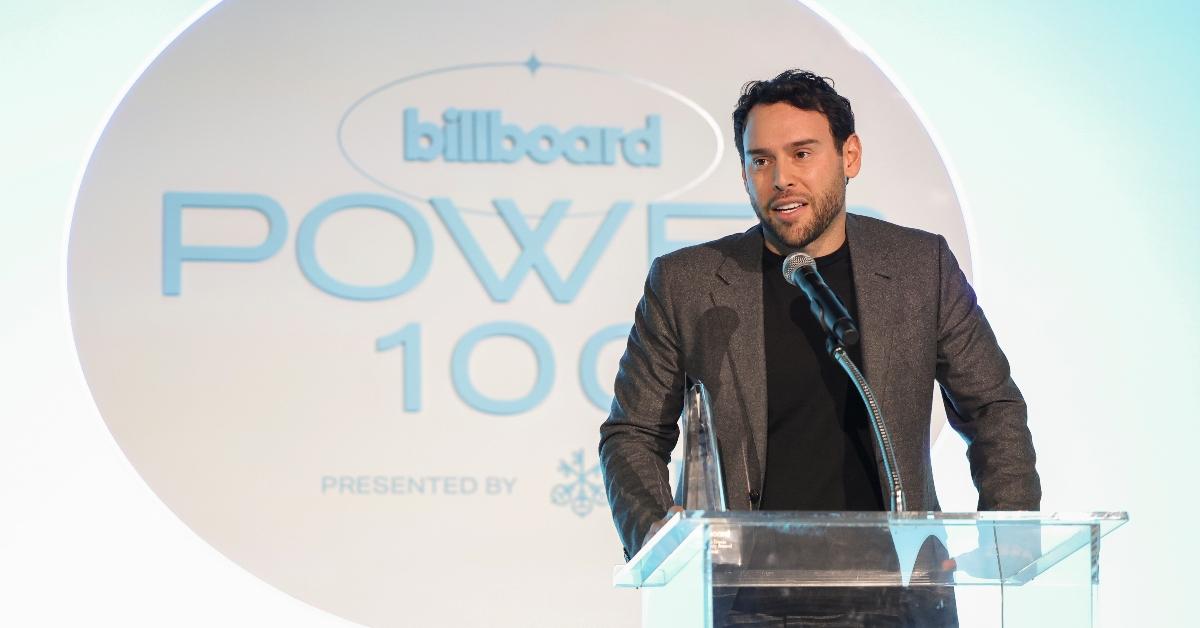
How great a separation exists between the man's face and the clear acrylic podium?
859 mm

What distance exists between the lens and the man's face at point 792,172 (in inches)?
104

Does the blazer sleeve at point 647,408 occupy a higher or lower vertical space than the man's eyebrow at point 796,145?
lower

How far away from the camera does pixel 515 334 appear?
4.46 metres

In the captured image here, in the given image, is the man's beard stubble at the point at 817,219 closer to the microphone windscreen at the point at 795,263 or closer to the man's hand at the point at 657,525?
the microphone windscreen at the point at 795,263

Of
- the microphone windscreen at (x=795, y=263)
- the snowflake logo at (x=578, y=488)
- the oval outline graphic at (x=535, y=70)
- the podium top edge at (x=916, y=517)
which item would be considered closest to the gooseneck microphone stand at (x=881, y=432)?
the microphone windscreen at (x=795, y=263)

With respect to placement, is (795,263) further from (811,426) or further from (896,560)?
(896,560)

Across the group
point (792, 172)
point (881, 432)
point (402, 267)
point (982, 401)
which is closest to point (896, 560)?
point (881, 432)

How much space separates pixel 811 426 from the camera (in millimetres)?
2568

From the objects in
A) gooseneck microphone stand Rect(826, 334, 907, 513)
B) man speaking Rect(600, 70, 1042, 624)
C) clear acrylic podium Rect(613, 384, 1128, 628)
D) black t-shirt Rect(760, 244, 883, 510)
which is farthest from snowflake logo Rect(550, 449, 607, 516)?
clear acrylic podium Rect(613, 384, 1128, 628)

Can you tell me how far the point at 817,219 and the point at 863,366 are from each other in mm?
293

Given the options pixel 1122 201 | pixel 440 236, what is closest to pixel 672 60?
pixel 440 236

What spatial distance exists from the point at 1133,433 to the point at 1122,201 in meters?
0.78

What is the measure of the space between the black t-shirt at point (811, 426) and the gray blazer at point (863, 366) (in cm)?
4

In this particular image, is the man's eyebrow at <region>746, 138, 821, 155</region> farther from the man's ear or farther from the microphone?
the microphone
